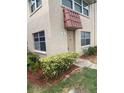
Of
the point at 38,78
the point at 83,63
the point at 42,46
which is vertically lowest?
the point at 38,78

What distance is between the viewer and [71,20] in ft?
7.40

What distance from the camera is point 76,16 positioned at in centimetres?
247

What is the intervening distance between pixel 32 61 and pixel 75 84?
2.32 ft

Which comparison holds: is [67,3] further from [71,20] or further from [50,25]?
[50,25]

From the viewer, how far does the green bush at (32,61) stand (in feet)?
6.77

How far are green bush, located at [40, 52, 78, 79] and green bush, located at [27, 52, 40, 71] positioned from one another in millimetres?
72

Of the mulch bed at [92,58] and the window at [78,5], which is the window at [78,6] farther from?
the mulch bed at [92,58]

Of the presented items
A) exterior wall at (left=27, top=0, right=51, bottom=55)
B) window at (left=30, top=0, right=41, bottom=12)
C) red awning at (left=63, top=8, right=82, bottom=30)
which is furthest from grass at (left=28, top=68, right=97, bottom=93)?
window at (left=30, top=0, right=41, bottom=12)

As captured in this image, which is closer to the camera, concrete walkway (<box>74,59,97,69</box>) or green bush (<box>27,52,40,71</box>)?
green bush (<box>27,52,40,71</box>)

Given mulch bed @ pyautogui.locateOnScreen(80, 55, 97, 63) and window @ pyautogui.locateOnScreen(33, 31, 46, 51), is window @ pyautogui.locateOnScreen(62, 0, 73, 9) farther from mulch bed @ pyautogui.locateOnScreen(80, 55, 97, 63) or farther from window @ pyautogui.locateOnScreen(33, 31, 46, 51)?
mulch bed @ pyautogui.locateOnScreen(80, 55, 97, 63)

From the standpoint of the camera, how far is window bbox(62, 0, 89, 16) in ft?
7.68

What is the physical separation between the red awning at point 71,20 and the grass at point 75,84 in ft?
2.41

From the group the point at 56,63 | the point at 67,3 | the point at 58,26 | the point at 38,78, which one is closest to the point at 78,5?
the point at 67,3

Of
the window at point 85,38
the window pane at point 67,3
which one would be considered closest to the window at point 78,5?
the window pane at point 67,3
